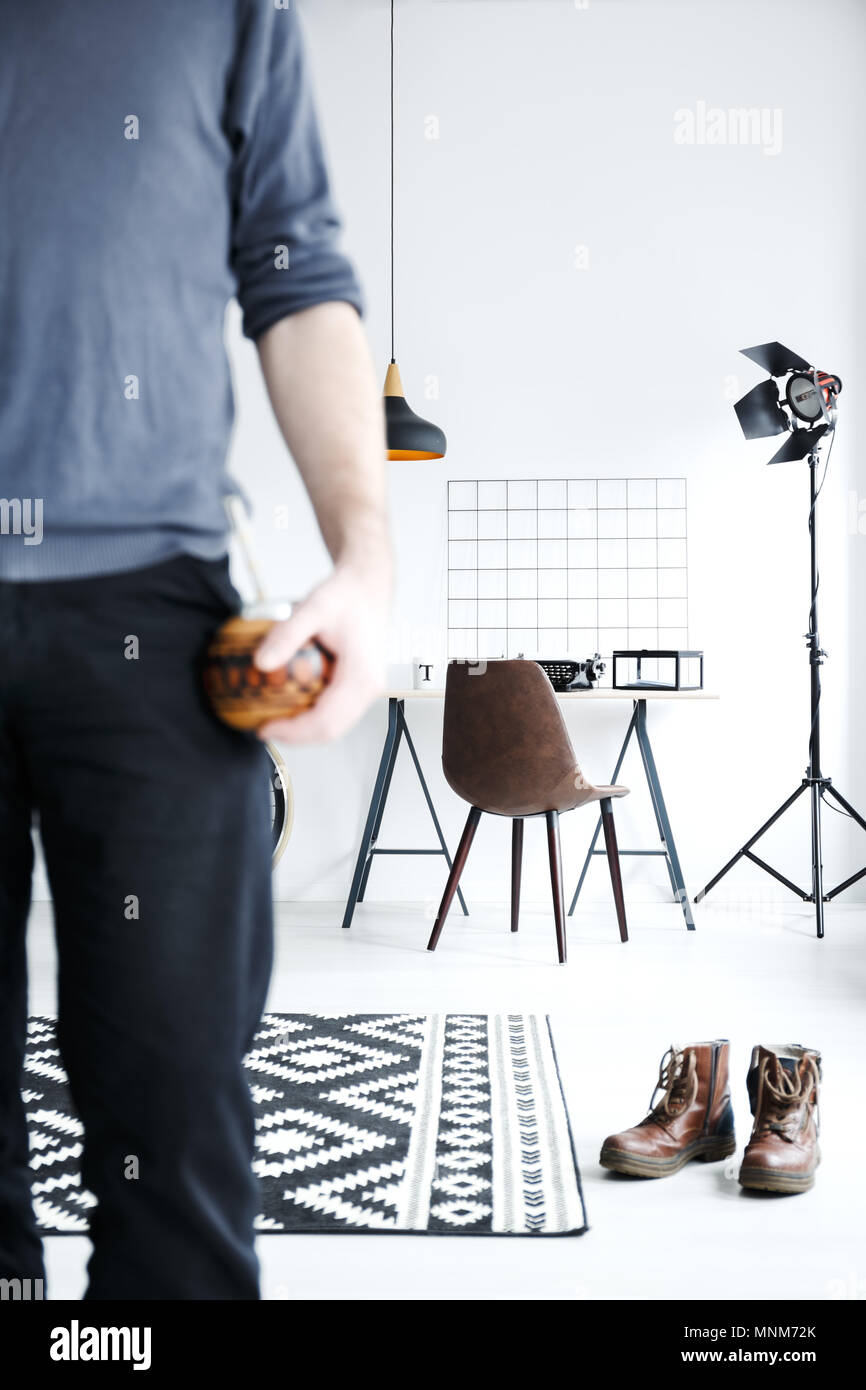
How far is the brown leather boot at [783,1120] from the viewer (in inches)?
70.2

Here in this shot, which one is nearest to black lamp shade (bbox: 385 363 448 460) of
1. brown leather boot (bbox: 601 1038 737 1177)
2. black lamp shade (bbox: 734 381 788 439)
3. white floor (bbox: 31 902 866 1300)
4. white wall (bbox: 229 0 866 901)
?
white wall (bbox: 229 0 866 901)

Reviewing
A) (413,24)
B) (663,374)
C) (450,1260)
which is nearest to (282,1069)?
(450,1260)

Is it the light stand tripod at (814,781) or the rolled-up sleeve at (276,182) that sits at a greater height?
the rolled-up sleeve at (276,182)

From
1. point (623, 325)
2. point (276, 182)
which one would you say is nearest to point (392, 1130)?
point (276, 182)

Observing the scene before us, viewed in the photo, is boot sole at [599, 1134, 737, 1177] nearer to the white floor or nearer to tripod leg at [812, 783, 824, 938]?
the white floor

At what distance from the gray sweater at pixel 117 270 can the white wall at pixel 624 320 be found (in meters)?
3.93

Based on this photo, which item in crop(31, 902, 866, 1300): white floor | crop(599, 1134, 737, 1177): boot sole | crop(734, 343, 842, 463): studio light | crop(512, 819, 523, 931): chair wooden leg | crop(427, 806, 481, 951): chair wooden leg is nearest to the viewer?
crop(31, 902, 866, 1300): white floor

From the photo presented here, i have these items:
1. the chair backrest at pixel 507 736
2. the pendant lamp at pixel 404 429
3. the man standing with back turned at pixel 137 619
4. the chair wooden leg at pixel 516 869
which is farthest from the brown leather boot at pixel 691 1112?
the pendant lamp at pixel 404 429

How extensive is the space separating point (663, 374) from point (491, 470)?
0.77 m

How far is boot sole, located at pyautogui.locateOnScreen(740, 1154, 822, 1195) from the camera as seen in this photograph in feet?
5.82

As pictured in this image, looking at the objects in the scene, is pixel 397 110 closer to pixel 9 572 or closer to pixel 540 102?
pixel 540 102

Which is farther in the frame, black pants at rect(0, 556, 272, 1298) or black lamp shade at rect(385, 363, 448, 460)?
black lamp shade at rect(385, 363, 448, 460)

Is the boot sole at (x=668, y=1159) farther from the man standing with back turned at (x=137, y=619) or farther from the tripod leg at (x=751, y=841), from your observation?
the tripod leg at (x=751, y=841)

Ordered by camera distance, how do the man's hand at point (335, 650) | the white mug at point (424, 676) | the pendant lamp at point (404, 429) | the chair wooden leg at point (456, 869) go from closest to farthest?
the man's hand at point (335, 650), the chair wooden leg at point (456, 869), the pendant lamp at point (404, 429), the white mug at point (424, 676)
